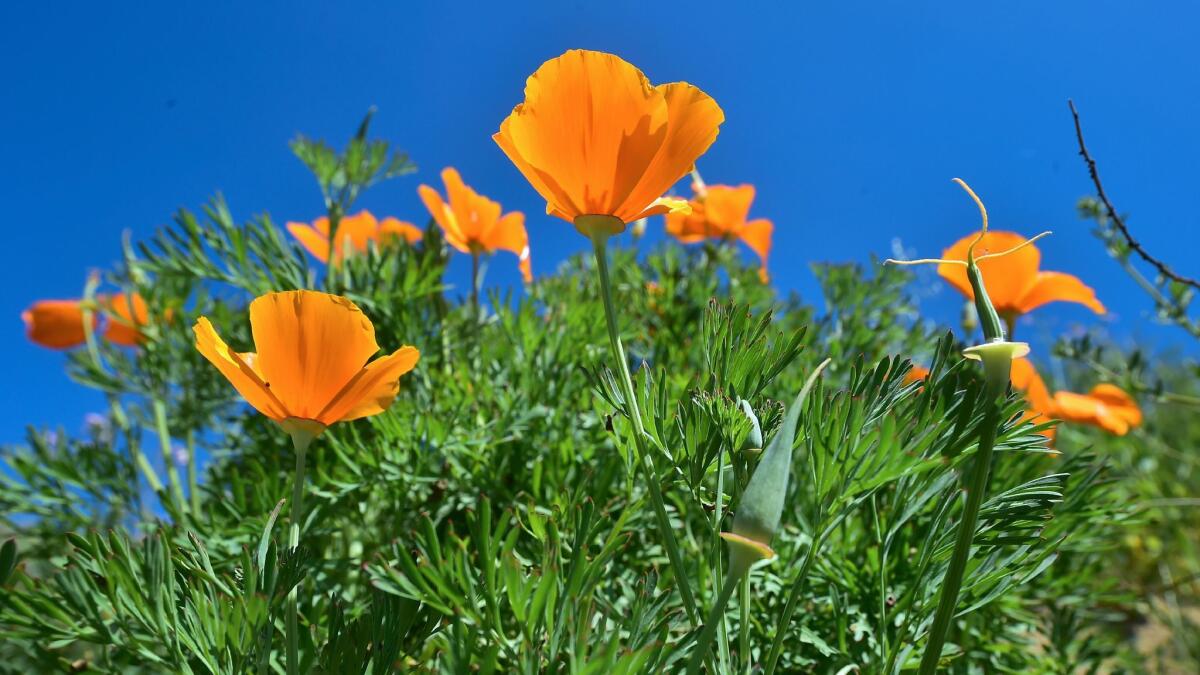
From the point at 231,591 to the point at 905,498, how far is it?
53 centimetres

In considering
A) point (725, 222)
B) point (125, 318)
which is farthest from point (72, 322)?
point (725, 222)

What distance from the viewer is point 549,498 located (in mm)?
875

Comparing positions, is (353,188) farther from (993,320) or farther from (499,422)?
(993,320)

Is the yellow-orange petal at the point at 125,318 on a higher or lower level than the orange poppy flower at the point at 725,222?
lower

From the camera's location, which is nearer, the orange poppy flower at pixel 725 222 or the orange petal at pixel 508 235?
the orange petal at pixel 508 235

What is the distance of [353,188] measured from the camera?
1235mm

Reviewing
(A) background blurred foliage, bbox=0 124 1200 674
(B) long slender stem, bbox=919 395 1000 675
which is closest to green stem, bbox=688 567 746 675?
(A) background blurred foliage, bbox=0 124 1200 674

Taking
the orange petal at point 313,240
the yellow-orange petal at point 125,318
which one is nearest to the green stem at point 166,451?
the yellow-orange petal at point 125,318

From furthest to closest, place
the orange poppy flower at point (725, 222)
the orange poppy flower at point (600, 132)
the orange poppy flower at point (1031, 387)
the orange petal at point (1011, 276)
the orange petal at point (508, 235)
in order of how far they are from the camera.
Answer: the orange poppy flower at point (725, 222), the orange petal at point (508, 235), the orange poppy flower at point (1031, 387), the orange petal at point (1011, 276), the orange poppy flower at point (600, 132)

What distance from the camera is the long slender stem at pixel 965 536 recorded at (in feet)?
1.56

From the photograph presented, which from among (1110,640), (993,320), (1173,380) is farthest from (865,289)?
(1173,380)

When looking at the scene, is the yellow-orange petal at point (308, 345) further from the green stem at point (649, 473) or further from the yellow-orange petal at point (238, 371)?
the green stem at point (649, 473)

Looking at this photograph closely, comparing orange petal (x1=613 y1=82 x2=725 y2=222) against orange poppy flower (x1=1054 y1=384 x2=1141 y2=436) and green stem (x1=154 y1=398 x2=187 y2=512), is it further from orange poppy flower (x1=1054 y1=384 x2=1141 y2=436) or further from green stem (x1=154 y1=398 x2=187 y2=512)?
green stem (x1=154 y1=398 x2=187 y2=512)

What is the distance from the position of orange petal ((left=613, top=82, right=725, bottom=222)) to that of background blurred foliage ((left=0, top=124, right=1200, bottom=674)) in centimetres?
12
